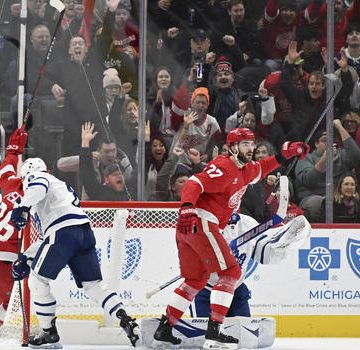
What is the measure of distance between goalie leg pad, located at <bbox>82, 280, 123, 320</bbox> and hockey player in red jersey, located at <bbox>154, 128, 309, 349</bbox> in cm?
27

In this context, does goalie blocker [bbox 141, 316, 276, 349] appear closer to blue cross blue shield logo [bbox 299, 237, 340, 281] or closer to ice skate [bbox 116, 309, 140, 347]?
ice skate [bbox 116, 309, 140, 347]

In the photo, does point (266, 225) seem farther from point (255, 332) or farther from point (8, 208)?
point (8, 208)

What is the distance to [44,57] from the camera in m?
7.55

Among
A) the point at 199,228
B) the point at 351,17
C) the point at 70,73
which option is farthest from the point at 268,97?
the point at 199,228

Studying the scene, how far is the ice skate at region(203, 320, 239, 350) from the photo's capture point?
589 centimetres

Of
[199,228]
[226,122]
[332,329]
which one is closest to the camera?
[199,228]

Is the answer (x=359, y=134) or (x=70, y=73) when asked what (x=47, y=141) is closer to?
(x=70, y=73)

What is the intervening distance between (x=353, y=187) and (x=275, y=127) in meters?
0.66

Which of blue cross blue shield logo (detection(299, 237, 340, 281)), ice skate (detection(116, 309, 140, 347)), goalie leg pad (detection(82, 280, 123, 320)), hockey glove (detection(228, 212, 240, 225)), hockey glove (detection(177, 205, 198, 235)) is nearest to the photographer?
hockey glove (detection(177, 205, 198, 235))

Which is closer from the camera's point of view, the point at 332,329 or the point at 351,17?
the point at 332,329

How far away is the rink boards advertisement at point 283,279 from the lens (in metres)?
6.99

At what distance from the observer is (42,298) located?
20.1 feet

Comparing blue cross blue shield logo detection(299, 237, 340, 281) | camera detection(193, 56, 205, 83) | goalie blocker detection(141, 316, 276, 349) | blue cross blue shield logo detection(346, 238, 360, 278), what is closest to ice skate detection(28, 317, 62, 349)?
goalie blocker detection(141, 316, 276, 349)

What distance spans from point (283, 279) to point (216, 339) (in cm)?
144
